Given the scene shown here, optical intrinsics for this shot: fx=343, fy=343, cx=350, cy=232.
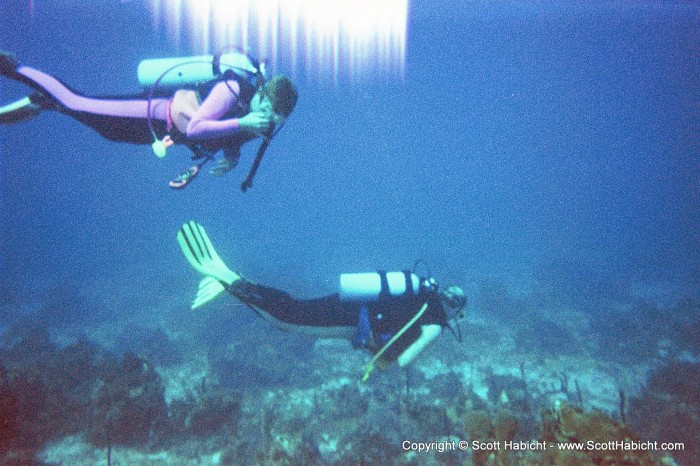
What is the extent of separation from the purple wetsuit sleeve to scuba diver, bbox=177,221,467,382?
86.2 inches

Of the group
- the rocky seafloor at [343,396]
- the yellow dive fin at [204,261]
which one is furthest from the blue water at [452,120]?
the yellow dive fin at [204,261]

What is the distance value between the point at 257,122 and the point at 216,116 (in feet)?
1.58

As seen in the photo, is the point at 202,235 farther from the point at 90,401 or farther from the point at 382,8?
the point at 382,8

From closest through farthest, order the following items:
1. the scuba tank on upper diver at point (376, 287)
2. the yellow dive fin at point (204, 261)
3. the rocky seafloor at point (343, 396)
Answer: the scuba tank on upper diver at point (376, 287) → the yellow dive fin at point (204, 261) → the rocky seafloor at point (343, 396)

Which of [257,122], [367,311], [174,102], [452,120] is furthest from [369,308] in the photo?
[452,120]

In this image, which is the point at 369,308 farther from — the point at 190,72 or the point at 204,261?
the point at 190,72

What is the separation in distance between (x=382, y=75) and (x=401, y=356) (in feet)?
104

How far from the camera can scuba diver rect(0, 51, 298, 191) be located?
11.8 ft

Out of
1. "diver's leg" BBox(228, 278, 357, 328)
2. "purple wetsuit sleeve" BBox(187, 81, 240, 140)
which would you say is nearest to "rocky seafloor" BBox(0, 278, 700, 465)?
"diver's leg" BBox(228, 278, 357, 328)

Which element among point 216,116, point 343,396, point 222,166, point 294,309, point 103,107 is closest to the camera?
point 216,116

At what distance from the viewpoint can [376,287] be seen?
180 inches

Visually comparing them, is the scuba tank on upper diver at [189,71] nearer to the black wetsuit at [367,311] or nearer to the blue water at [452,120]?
the black wetsuit at [367,311]

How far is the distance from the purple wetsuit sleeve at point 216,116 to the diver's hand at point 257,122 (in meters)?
0.06

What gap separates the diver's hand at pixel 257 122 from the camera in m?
3.28
